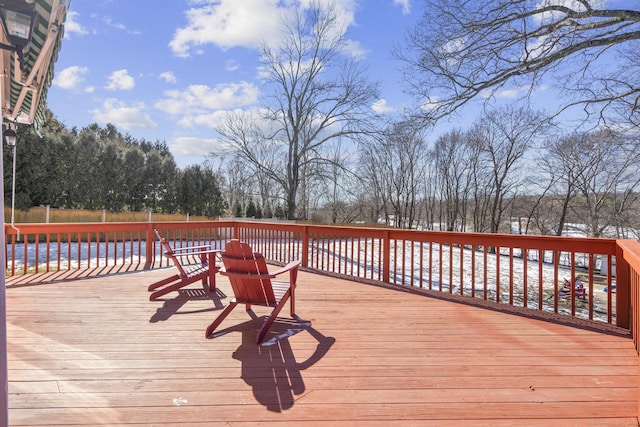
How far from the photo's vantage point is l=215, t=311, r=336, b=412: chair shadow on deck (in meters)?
2.05

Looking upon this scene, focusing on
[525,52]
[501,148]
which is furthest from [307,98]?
[501,148]

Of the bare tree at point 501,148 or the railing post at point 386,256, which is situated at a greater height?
the bare tree at point 501,148

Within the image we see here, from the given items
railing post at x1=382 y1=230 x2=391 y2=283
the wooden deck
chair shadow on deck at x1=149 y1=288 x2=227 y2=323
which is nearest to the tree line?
chair shadow on deck at x1=149 y1=288 x2=227 y2=323

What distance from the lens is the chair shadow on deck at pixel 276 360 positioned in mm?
Result: 2047

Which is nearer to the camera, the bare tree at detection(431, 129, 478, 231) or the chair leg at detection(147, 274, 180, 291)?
the chair leg at detection(147, 274, 180, 291)

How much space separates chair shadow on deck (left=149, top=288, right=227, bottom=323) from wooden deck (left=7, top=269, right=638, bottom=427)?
37mm

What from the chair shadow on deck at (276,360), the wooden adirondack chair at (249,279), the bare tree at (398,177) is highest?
the bare tree at (398,177)

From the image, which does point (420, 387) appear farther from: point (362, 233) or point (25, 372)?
point (362, 233)

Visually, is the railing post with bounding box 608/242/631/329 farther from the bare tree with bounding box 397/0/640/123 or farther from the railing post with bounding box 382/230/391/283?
the bare tree with bounding box 397/0/640/123

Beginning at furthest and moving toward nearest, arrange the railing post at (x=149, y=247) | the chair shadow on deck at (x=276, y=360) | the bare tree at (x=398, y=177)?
the bare tree at (x=398, y=177) → the railing post at (x=149, y=247) → the chair shadow on deck at (x=276, y=360)

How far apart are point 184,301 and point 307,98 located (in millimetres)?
16271

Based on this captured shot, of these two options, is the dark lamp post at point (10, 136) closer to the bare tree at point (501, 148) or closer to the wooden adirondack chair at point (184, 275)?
the wooden adirondack chair at point (184, 275)

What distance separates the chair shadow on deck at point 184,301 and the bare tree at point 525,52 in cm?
694

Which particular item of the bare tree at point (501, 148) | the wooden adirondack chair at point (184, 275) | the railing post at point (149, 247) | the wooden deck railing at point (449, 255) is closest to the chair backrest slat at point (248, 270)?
the wooden adirondack chair at point (184, 275)
